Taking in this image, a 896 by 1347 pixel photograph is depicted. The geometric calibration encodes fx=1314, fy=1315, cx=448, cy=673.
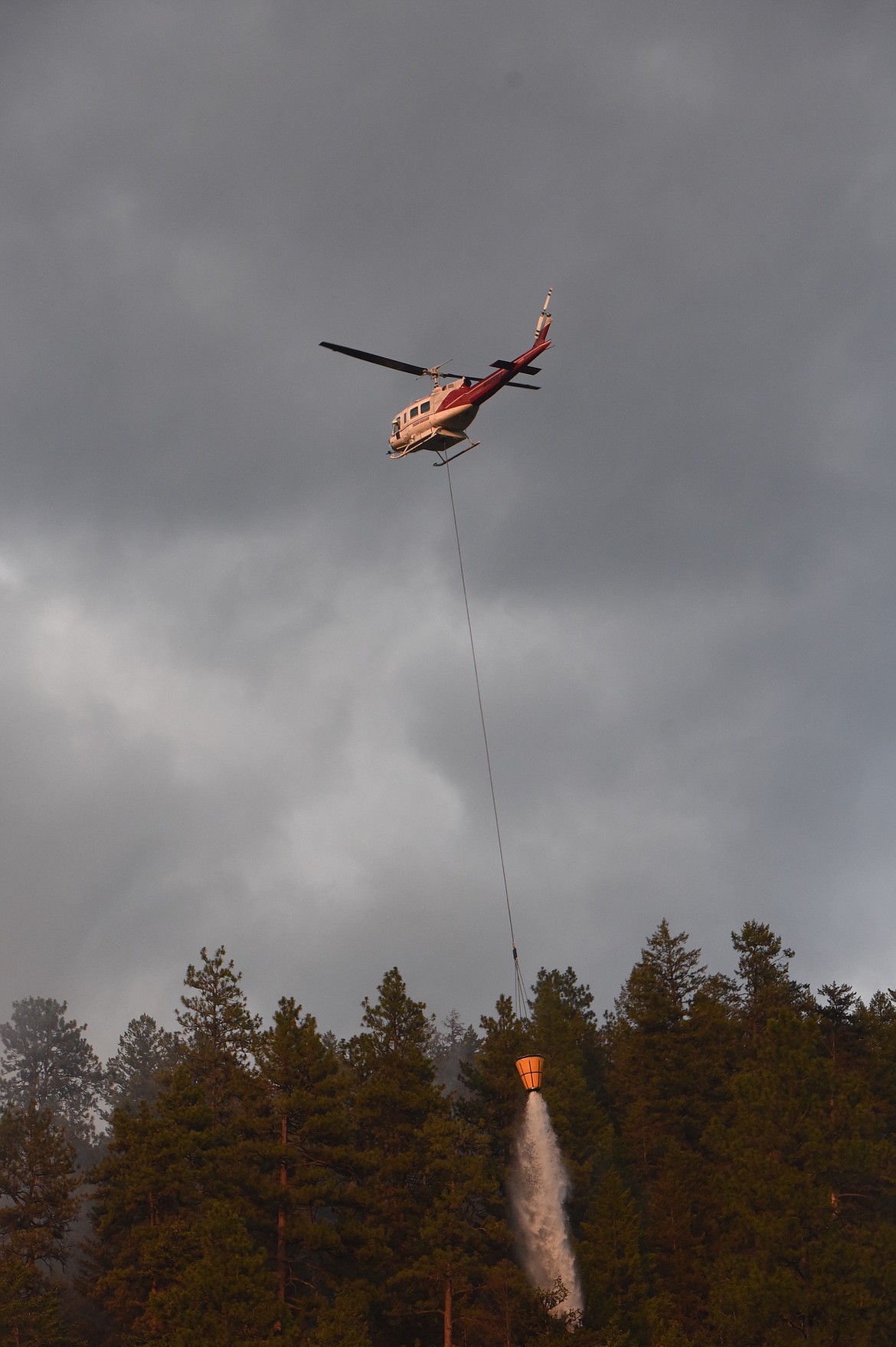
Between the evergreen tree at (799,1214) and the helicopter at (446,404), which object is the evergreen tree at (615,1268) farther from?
the helicopter at (446,404)

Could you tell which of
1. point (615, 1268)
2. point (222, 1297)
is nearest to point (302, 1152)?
point (222, 1297)

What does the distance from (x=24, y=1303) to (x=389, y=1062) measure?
15.9 metres

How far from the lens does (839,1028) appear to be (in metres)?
63.5

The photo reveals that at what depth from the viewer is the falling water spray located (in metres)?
49.9

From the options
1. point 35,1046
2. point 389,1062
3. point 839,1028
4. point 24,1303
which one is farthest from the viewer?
point 35,1046

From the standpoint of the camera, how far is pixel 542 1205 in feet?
175

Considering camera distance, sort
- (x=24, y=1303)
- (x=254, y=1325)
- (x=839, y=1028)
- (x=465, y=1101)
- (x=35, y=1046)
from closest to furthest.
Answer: (x=254, y=1325) < (x=24, y=1303) < (x=465, y=1101) < (x=839, y=1028) < (x=35, y=1046)

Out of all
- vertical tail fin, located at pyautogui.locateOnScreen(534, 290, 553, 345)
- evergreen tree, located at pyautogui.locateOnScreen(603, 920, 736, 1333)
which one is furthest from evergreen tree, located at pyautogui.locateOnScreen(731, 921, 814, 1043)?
vertical tail fin, located at pyautogui.locateOnScreen(534, 290, 553, 345)

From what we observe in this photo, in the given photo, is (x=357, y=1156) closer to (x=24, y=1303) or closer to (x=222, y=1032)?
(x=24, y=1303)

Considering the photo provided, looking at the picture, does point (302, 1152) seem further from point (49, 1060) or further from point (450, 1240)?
point (49, 1060)

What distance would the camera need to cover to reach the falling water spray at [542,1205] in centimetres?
4988

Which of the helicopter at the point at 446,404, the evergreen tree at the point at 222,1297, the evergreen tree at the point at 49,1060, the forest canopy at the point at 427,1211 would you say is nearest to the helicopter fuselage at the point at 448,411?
the helicopter at the point at 446,404

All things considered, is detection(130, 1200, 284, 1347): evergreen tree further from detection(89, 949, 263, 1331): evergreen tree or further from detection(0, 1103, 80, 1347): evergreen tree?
detection(0, 1103, 80, 1347): evergreen tree

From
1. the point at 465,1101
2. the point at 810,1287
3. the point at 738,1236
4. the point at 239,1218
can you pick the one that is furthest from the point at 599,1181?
the point at 239,1218
